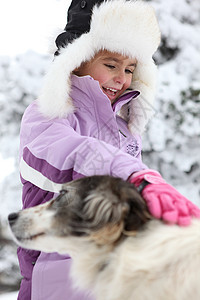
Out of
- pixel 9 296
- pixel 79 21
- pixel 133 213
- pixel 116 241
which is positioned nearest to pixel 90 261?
pixel 116 241

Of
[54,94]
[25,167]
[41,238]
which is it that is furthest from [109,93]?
[41,238]

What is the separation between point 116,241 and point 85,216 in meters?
0.12

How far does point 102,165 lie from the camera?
1.28 metres

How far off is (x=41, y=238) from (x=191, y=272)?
1.60 feet

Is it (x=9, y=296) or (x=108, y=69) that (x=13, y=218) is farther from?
(x=9, y=296)

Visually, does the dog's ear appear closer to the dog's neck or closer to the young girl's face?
the dog's neck

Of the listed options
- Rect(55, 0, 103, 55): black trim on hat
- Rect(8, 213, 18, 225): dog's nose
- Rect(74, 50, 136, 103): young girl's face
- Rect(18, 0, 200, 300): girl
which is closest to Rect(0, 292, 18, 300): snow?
Rect(18, 0, 200, 300): girl

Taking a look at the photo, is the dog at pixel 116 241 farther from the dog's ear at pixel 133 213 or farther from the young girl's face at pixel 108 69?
the young girl's face at pixel 108 69

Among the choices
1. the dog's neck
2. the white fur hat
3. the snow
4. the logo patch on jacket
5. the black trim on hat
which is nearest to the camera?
the dog's neck

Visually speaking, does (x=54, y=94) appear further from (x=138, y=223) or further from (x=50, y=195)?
(x=138, y=223)

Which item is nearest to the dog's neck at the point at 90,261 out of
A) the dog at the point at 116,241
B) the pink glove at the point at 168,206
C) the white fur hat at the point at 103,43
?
the dog at the point at 116,241

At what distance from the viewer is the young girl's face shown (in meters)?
1.76

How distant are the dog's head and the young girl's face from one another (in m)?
0.69

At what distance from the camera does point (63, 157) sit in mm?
1365
